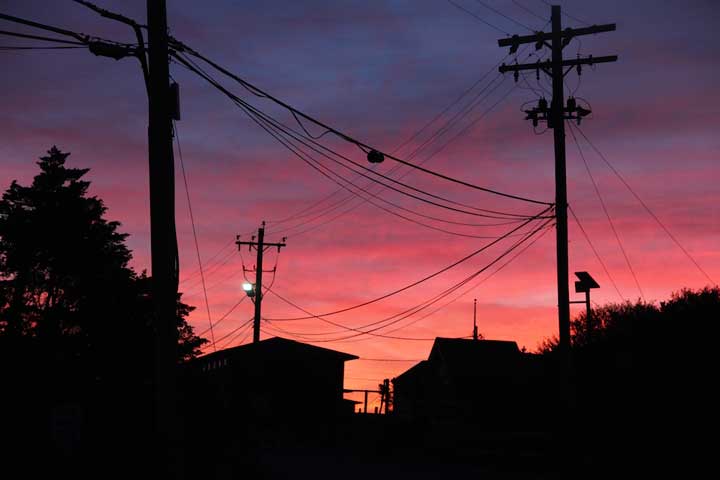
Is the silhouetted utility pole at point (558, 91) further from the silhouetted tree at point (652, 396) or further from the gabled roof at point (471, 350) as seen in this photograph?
the gabled roof at point (471, 350)

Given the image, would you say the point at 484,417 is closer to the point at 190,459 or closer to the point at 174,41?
the point at 190,459

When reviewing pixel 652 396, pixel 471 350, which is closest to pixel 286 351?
pixel 471 350

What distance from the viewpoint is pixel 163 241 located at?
11836 millimetres

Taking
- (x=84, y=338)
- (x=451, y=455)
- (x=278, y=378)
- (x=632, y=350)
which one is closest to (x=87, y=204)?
(x=84, y=338)

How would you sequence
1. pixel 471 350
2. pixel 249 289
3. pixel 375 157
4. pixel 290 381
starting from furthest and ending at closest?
pixel 290 381, pixel 249 289, pixel 471 350, pixel 375 157

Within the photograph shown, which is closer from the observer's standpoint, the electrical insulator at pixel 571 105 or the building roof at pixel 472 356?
the electrical insulator at pixel 571 105

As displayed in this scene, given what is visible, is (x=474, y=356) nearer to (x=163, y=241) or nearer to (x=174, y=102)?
(x=174, y=102)

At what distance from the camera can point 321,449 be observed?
34.0 m

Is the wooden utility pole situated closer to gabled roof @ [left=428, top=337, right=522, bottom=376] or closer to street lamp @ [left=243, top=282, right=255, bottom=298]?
Result: gabled roof @ [left=428, top=337, right=522, bottom=376]

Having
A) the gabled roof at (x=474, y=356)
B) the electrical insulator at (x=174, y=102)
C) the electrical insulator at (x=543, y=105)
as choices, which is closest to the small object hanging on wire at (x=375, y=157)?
the electrical insulator at (x=174, y=102)

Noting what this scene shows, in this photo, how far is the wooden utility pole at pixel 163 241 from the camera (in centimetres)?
1141

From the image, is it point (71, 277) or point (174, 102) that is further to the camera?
point (71, 277)

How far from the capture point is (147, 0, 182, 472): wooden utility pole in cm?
1141

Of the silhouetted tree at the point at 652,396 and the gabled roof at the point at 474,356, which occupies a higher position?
the gabled roof at the point at 474,356
